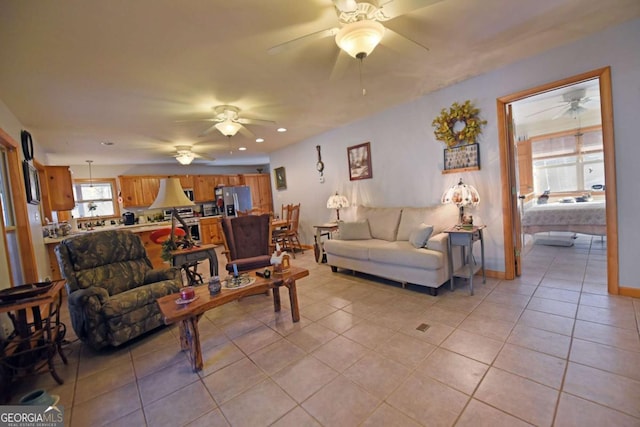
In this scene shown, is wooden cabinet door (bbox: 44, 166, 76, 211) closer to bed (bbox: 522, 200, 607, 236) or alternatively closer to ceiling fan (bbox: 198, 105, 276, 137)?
ceiling fan (bbox: 198, 105, 276, 137)

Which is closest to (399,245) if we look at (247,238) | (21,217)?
(247,238)

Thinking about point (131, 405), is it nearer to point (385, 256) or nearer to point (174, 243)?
point (174, 243)

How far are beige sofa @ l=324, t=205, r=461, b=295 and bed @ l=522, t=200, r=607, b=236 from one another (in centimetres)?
240

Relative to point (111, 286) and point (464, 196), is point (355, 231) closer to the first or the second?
point (464, 196)

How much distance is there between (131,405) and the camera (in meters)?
1.66

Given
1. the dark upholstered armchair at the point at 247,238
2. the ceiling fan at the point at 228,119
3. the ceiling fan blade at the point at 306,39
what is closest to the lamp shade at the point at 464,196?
the ceiling fan blade at the point at 306,39

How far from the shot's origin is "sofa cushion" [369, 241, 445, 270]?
2863mm

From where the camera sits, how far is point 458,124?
3.41 meters

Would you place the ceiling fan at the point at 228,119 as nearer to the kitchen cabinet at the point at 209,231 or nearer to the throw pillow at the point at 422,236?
the throw pillow at the point at 422,236

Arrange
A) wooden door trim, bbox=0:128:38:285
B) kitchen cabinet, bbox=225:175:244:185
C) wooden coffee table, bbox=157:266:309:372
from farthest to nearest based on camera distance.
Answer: kitchen cabinet, bbox=225:175:244:185, wooden door trim, bbox=0:128:38:285, wooden coffee table, bbox=157:266:309:372

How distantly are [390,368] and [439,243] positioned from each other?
5.20ft

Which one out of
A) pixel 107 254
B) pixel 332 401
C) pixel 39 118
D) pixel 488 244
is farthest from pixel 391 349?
pixel 39 118

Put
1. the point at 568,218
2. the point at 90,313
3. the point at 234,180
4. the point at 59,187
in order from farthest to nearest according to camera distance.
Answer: the point at 234,180
the point at 59,187
the point at 568,218
the point at 90,313

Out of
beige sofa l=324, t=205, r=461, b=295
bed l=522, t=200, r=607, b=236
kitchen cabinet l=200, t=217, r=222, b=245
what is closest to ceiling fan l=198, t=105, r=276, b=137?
beige sofa l=324, t=205, r=461, b=295
